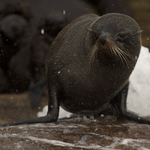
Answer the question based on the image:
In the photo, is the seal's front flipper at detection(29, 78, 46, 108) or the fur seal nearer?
the fur seal

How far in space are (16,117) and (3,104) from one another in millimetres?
586

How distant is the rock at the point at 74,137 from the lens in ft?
10.0

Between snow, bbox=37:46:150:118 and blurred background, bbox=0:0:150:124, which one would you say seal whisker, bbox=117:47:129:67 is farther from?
blurred background, bbox=0:0:150:124

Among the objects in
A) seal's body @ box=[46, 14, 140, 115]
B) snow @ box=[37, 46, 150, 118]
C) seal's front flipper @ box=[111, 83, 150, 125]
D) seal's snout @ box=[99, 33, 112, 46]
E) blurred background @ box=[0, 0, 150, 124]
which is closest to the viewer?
seal's snout @ box=[99, 33, 112, 46]

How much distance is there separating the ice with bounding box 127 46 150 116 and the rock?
2.07 metres

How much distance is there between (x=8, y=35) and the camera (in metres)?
8.41

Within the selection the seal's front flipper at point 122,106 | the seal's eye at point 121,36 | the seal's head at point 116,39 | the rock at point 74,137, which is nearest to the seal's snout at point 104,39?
the seal's head at point 116,39

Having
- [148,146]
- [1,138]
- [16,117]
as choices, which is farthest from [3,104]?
[148,146]

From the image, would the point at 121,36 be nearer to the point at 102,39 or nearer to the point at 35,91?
the point at 102,39

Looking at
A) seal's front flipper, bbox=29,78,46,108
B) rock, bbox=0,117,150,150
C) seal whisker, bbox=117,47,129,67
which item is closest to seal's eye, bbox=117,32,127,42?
seal whisker, bbox=117,47,129,67

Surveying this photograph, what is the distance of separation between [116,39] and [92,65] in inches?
24.3

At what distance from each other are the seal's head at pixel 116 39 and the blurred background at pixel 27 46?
4976 millimetres

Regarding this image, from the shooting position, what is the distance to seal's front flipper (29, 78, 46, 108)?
880 cm

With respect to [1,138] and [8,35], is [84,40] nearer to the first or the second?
[1,138]
